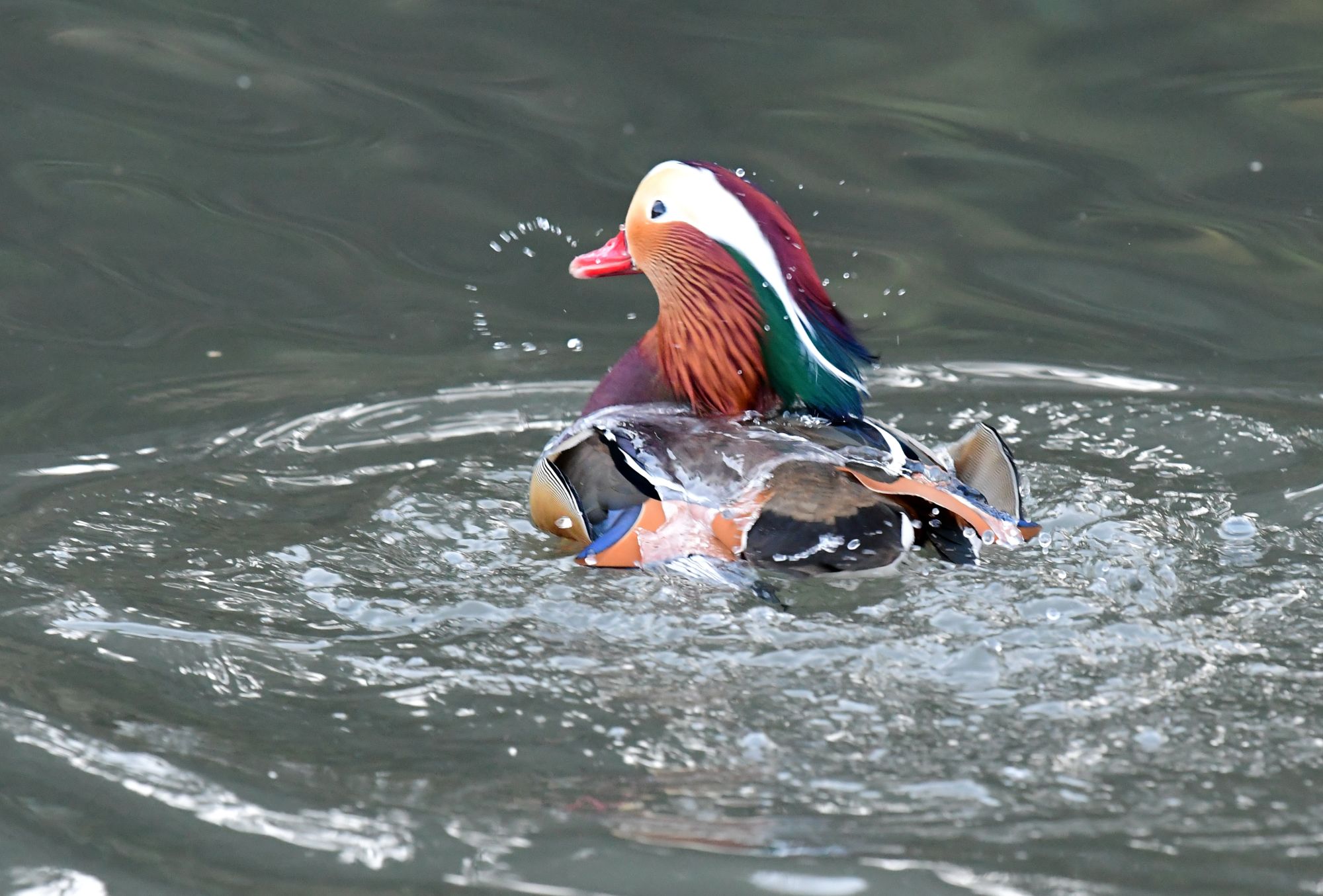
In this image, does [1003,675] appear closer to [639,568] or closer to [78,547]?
[639,568]

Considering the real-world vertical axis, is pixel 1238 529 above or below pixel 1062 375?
below

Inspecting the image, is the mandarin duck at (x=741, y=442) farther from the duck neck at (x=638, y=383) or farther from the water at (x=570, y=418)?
the water at (x=570, y=418)

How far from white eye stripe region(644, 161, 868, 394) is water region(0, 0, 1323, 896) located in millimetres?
559

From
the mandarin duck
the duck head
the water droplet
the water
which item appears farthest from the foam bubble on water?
the water droplet

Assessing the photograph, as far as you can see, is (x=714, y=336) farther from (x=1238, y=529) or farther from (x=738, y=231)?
(x=1238, y=529)

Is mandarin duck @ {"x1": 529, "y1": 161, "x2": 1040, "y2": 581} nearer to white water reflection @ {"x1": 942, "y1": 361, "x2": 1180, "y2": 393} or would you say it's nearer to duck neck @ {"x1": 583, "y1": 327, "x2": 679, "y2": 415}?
duck neck @ {"x1": 583, "y1": 327, "x2": 679, "y2": 415}

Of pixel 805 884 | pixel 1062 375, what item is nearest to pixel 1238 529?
pixel 1062 375

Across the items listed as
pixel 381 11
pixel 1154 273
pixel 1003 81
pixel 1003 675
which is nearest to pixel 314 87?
pixel 381 11

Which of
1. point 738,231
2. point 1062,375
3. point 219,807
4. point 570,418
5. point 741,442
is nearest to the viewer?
Answer: point 219,807

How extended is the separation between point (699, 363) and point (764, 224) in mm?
344

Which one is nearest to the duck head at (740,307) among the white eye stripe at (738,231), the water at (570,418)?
the white eye stripe at (738,231)

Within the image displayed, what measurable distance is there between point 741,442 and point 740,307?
1.09ft

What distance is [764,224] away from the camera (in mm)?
3684

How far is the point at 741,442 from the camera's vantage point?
141 inches
